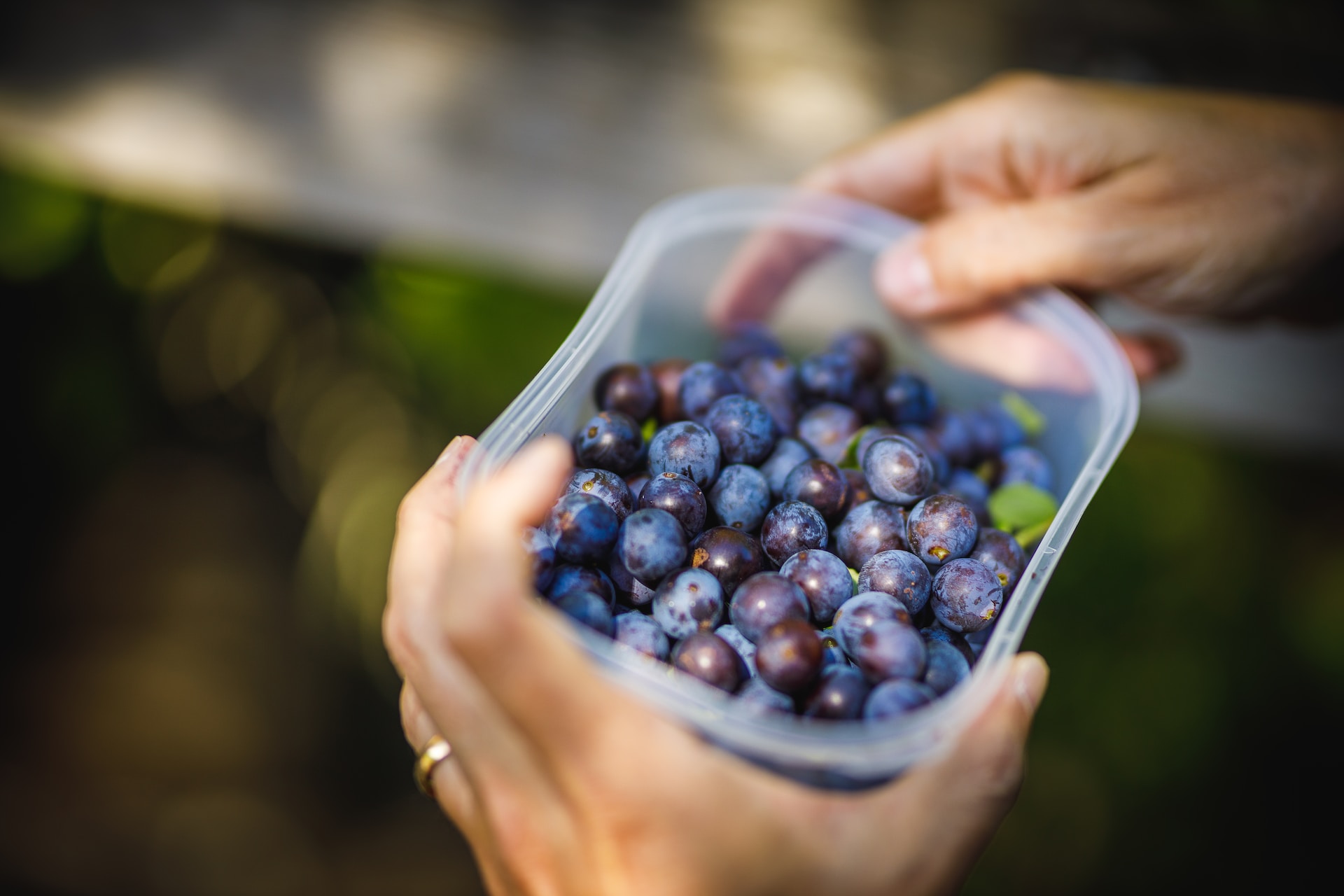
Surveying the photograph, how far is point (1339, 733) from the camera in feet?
6.59

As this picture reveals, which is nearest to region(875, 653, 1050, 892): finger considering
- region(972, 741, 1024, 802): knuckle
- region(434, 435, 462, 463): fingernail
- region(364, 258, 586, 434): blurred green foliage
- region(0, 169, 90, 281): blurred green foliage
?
region(972, 741, 1024, 802): knuckle

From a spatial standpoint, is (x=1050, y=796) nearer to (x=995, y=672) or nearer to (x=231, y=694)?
(x=995, y=672)

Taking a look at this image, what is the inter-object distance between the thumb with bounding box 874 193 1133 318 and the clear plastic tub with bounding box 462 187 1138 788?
0.06 metres

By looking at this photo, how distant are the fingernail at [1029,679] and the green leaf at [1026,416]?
574mm

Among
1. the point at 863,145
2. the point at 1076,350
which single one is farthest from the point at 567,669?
the point at 863,145

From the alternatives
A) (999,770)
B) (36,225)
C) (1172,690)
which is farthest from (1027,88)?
(36,225)

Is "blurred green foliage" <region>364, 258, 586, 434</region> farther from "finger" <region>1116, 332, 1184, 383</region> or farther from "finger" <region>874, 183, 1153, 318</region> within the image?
"finger" <region>1116, 332, 1184, 383</region>

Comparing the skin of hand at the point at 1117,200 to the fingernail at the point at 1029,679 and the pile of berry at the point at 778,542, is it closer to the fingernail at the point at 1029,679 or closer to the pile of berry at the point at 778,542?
the pile of berry at the point at 778,542

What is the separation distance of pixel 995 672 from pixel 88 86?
2.37 meters

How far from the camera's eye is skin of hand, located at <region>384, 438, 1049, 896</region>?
0.67 m

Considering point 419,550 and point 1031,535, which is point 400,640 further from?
point 1031,535

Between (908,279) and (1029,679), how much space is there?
775 millimetres

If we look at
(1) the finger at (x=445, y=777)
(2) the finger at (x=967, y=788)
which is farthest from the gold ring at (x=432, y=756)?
(2) the finger at (x=967, y=788)

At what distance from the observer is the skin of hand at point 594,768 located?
0.67 m
